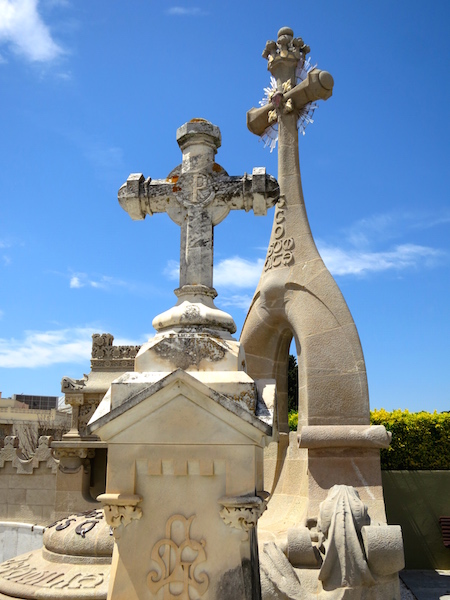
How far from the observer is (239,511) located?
262 cm

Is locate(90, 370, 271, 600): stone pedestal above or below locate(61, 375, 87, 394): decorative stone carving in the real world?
below

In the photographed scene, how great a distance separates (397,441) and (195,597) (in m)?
7.69

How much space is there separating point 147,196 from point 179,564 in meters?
2.17

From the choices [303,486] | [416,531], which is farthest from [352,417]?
[416,531]

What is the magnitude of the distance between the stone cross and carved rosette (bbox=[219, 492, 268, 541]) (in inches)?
50.6

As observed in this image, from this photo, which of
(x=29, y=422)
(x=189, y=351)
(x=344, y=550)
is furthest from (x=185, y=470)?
(x=29, y=422)

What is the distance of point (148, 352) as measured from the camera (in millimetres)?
2957

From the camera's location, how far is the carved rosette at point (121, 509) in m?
2.66

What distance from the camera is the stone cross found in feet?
10.9

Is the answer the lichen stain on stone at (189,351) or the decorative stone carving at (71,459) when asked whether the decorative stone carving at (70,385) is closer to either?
the decorative stone carving at (71,459)

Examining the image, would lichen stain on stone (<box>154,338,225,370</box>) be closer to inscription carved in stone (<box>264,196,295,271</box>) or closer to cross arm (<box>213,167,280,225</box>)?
cross arm (<box>213,167,280,225</box>)

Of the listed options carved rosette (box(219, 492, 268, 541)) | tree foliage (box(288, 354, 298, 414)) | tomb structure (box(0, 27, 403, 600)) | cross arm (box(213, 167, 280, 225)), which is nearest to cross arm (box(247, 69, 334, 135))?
tomb structure (box(0, 27, 403, 600))

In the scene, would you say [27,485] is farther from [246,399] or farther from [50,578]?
[246,399]

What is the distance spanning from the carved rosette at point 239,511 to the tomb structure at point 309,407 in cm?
221
